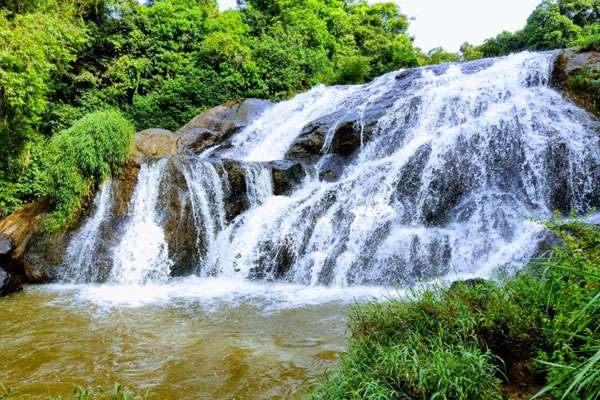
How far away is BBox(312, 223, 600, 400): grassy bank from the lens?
243 cm

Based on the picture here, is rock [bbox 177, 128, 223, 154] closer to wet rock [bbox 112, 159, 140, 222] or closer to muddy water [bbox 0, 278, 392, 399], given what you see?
wet rock [bbox 112, 159, 140, 222]

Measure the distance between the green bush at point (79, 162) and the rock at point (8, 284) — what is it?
1.32 meters

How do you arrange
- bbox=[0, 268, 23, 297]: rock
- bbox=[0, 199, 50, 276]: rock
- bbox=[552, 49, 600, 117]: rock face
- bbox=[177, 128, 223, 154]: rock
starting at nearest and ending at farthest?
bbox=[0, 268, 23, 297]: rock
bbox=[0, 199, 50, 276]: rock
bbox=[552, 49, 600, 117]: rock face
bbox=[177, 128, 223, 154]: rock

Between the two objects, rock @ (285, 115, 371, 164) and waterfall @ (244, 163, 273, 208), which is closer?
waterfall @ (244, 163, 273, 208)

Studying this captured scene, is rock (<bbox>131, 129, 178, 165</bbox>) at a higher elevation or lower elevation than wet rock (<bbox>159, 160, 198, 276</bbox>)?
higher

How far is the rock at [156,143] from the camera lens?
11516 mm

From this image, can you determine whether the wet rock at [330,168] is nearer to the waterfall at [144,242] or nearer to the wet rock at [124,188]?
the waterfall at [144,242]

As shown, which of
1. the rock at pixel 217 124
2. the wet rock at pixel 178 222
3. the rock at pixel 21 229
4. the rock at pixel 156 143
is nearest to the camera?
the rock at pixel 21 229

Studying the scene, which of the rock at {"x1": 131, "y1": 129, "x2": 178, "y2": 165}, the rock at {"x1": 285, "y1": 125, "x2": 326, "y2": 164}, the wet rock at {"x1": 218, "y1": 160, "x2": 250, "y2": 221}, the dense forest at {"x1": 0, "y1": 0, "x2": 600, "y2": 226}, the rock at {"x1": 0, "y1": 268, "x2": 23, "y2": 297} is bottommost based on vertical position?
the rock at {"x1": 0, "y1": 268, "x2": 23, "y2": 297}

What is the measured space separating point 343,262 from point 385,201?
1.82 m

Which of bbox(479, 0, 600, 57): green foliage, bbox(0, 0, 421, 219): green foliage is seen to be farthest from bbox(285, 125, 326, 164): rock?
bbox(479, 0, 600, 57): green foliage

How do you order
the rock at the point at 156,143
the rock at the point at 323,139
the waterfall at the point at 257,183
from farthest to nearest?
the rock at the point at 156,143, the rock at the point at 323,139, the waterfall at the point at 257,183

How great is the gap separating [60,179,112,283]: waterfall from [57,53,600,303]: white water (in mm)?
512

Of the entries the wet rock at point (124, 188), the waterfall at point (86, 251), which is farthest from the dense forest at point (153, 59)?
the waterfall at point (86, 251)
